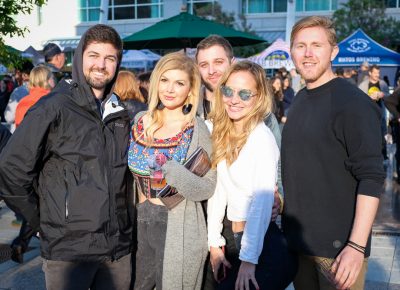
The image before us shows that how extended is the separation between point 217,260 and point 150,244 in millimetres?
473

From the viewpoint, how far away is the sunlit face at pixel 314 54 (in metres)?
2.74

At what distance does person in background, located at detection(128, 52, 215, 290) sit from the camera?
3027mm

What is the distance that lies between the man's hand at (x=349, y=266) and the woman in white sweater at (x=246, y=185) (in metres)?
0.37

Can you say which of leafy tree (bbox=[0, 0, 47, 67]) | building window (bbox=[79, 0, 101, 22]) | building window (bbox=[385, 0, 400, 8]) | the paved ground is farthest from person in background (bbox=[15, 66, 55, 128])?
building window (bbox=[79, 0, 101, 22])

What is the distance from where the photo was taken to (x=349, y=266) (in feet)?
8.21

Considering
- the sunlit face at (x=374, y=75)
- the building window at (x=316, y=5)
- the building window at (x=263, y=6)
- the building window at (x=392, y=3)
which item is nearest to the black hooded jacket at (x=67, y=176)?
the sunlit face at (x=374, y=75)

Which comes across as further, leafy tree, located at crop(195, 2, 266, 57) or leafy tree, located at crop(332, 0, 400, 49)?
leafy tree, located at crop(195, 2, 266, 57)

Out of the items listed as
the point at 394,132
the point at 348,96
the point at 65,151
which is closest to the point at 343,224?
the point at 348,96

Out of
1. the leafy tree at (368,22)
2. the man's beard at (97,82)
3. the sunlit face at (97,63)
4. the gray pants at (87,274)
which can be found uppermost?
the leafy tree at (368,22)

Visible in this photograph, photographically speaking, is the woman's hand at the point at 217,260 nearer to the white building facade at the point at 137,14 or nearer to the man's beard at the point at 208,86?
the man's beard at the point at 208,86

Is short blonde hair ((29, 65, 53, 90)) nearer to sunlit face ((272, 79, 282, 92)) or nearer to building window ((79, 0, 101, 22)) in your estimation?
sunlit face ((272, 79, 282, 92))

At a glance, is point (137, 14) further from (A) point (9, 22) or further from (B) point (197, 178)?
(B) point (197, 178)

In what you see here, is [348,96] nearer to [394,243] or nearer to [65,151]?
[65,151]

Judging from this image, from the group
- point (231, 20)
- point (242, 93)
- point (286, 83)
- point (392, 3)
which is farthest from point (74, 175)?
point (392, 3)
